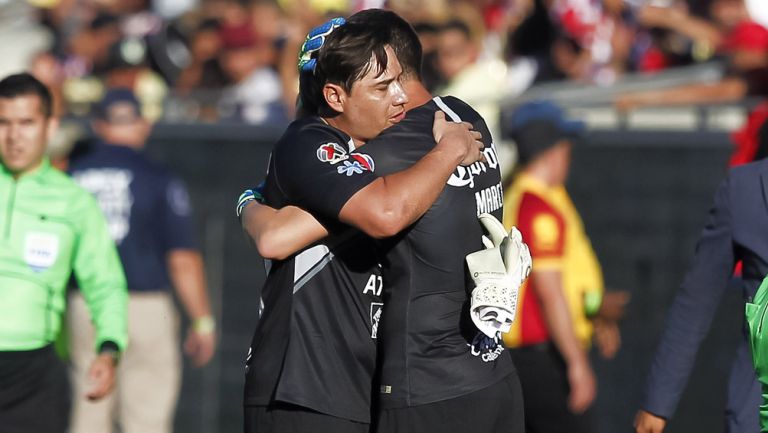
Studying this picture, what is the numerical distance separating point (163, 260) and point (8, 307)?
3003mm

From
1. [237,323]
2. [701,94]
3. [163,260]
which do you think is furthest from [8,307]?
[701,94]

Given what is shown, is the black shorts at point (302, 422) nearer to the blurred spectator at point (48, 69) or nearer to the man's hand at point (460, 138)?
the man's hand at point (460, 138)

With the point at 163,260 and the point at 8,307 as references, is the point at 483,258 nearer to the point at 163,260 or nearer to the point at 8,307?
the point at 8,307

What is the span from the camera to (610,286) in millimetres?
9008

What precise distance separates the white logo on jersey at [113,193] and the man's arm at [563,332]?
9.82 feet

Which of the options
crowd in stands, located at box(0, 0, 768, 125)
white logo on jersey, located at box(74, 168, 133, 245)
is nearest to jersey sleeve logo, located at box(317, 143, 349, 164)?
white logo on jersey, located at box(74, 168, 133, 245)

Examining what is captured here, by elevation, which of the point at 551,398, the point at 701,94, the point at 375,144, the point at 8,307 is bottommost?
the point at 551,398

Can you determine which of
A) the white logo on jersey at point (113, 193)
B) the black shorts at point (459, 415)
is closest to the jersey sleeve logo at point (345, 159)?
the black shorts at point (459, 415)

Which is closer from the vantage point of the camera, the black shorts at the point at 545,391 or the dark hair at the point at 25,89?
the dark hair at the point at 25,89

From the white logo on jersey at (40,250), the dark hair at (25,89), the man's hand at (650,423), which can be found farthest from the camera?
the dark hair at (25,89)

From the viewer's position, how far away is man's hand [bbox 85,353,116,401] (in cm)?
584

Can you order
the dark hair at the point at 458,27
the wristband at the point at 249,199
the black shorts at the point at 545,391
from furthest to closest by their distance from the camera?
1. the dark hair at the point at 458,27
2. the black shorts at the point at 545,391
3. the wristband at the point at 249,199

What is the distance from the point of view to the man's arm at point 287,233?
408 cm

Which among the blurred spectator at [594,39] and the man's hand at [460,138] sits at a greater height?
the blurred spectator at [594,39]
